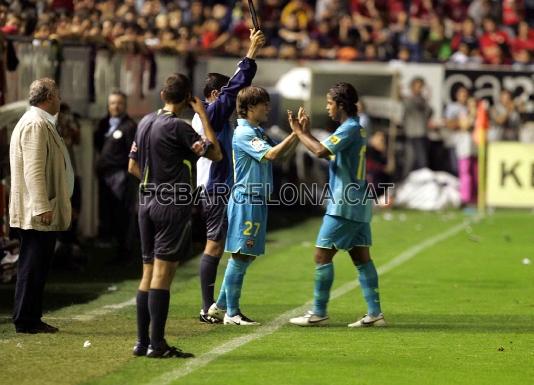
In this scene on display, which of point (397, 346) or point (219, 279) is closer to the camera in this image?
point (397, 346)

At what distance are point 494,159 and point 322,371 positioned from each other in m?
17.2

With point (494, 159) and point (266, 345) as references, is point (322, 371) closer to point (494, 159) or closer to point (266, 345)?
point (266, 345)

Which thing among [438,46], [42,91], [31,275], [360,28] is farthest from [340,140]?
[360,28]

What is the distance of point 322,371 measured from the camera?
9258mm

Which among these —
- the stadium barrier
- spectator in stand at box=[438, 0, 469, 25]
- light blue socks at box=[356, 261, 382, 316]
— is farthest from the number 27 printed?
spectator in stand at box=[438, 0, 469, 25]

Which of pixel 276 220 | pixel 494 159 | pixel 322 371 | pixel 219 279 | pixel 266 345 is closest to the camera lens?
pixel 322 371

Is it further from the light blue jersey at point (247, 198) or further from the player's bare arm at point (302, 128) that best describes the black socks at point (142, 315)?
the player's bare arm at point (302, 128)

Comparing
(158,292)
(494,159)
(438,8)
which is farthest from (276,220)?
(158,292)

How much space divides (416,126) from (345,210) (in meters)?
16.9

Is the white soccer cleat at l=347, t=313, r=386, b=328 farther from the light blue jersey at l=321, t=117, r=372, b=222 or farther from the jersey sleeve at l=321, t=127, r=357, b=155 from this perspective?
the jersey sleeve at l=321, t=127, r=357, b=155

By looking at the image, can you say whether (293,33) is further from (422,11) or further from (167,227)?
(167,227)

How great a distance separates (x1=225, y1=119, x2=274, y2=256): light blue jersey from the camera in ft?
37.2

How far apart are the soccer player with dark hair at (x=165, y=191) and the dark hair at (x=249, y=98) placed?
1804 mm

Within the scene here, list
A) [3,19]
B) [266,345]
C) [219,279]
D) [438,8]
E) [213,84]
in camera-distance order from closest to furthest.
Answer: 1. [266,345]
2. [213,84]
3. [219,279]
4. [3,19]
5. [438,8]
